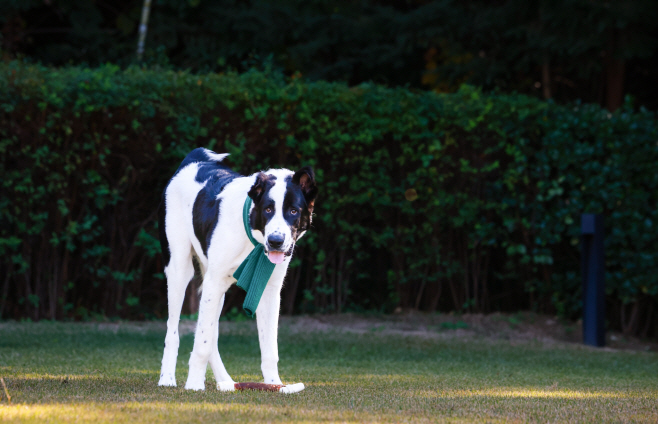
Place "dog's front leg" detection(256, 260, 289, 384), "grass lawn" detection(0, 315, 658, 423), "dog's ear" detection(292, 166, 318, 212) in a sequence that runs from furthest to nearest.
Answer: "dog's front leg" detection(256, 260, 289, 384), "dog's ear" detection(292, 166, 318, 212), "grass lawn" detection(0, 315, 658, 423)

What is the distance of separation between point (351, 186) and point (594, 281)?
3293 mm

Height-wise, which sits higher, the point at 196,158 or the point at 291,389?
the point at 196,158

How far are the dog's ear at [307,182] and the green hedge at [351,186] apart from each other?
510 centimetres

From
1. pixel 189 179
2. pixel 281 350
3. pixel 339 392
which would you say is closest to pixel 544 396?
pixel 339 392

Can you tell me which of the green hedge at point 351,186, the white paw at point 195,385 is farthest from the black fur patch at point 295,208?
the green hedge at point 351,186

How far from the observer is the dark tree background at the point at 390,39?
12.4m

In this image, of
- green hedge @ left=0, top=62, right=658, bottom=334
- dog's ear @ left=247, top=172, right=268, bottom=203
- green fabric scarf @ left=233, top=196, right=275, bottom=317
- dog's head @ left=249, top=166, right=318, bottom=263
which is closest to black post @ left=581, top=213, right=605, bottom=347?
green hedge @ left=0, top=62, right=658, bottom=334

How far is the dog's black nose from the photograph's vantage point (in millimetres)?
4840

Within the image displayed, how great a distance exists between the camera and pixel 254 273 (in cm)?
517

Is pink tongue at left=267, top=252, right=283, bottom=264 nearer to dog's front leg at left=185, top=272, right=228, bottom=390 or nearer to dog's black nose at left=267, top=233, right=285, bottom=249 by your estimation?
dog's black nose at left=267, top=233, right=285, bottom=249

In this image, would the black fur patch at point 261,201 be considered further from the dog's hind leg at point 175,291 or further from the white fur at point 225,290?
the dog's hind leg at point 175,291

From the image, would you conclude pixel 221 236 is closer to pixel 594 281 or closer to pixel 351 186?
pixel 351 186

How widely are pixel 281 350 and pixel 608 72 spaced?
8.07 m

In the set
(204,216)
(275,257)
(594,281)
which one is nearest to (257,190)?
(275,257)
